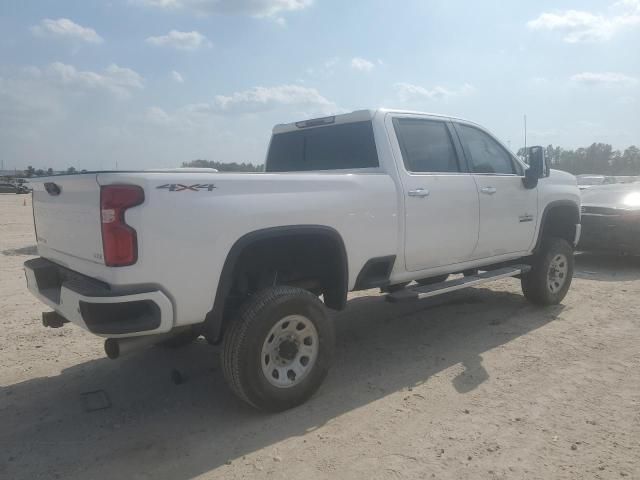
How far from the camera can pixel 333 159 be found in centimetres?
481

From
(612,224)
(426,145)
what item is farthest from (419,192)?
(612,224)

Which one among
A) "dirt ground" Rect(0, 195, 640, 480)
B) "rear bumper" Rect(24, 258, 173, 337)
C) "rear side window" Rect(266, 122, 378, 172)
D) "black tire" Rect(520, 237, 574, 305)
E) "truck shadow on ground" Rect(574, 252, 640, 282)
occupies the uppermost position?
"rear side window" Rect(266, 122, 378, 172)

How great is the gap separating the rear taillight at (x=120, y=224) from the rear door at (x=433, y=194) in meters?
2.24

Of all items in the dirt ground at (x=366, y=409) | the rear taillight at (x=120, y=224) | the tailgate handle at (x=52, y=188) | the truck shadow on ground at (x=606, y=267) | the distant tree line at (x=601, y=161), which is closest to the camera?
the rear taillight at (x=120, y=224)

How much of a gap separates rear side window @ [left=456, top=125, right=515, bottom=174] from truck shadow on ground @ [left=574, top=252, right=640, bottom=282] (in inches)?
137

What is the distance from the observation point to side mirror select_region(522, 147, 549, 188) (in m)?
5.48

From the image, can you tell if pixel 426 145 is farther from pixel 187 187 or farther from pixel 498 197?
pixel 187 187

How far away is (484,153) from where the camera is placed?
5.39 metres

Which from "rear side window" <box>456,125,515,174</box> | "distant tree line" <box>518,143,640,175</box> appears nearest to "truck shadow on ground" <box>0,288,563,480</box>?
"rear side window" <box>456,125,515,174</box>

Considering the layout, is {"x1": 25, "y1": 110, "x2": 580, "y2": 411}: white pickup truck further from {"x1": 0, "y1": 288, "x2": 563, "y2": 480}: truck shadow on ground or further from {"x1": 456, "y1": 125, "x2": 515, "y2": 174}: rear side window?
{"x1": 0, "y1": 288, "x2": 563, "y2": 480}: truck shadow on ground

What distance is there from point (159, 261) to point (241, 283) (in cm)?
94

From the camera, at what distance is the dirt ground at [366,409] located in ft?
9.72

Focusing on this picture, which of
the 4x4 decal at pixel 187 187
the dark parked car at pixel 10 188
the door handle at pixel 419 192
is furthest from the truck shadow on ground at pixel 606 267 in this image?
the dark parked car at pixel 10 188

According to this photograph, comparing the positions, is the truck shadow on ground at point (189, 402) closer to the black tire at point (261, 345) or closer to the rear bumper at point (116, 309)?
the black tire at point (261, 345)
